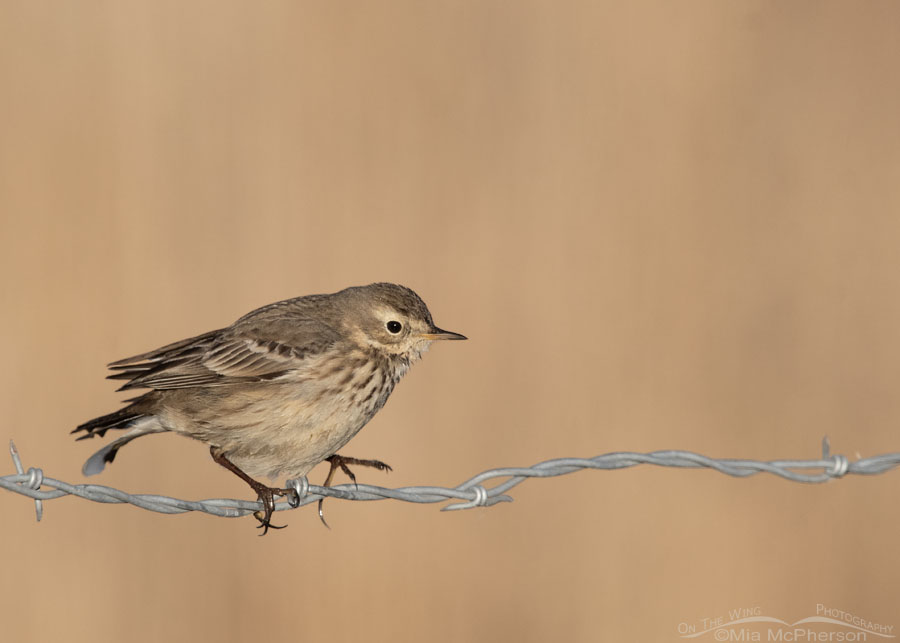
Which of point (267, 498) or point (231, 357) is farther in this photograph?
point (231, 357)

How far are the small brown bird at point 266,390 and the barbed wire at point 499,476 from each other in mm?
1000

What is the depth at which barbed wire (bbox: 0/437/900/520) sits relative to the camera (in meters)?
5.21

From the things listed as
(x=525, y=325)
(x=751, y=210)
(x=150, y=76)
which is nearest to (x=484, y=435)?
(x=525, y=325)

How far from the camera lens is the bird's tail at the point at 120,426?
264 inches

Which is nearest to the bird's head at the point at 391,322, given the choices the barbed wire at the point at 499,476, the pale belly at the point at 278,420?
the pale belly at the point at 278,420

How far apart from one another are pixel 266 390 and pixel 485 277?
184 inches

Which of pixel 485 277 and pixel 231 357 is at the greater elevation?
pixel 485 277

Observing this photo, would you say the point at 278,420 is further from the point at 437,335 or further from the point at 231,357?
the point at 437,335

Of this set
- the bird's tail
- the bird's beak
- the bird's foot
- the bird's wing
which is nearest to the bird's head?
the bird's beak

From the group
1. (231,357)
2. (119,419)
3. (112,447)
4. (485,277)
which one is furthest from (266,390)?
(485,277)

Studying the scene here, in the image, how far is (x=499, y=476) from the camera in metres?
5.41

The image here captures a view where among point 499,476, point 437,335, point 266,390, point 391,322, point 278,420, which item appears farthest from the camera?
point 437,335

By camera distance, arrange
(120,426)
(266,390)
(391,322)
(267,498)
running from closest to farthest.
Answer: (267,498)
(266,390)
(120,426)
(391,322)

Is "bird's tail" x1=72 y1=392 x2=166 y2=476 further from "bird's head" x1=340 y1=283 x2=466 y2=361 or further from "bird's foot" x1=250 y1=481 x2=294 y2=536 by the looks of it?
"bird's head" x1=340 y1=283 x2=466 y2=361
